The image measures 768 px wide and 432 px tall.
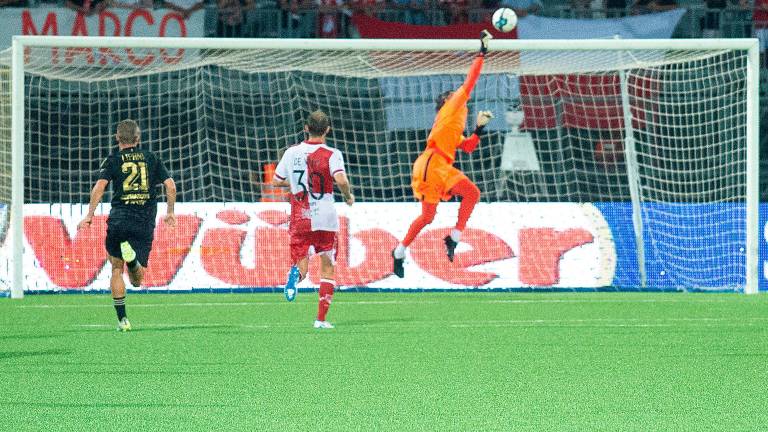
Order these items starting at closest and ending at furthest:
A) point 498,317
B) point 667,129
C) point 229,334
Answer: point 229,334, point 498,317, point 667,129

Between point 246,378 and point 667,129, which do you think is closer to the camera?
point 246,378

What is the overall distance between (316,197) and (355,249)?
226 inches

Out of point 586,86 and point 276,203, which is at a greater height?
point 586,86

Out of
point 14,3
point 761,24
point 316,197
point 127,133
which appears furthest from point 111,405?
point 761,24

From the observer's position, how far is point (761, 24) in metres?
20.5

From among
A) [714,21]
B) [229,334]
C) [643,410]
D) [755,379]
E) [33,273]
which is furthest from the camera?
[714,21]

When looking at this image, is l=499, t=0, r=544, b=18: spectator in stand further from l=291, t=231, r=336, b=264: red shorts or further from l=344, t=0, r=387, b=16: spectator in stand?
l=291, t=231, r=336, b=264: red shorts

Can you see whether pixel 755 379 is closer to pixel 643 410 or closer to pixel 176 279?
pixel 643 410

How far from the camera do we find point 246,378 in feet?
24.6

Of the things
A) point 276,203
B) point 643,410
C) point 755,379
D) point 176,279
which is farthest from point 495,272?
point 643,410

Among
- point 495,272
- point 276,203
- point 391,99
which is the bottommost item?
point 495,272

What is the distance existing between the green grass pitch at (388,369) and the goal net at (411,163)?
113 inches

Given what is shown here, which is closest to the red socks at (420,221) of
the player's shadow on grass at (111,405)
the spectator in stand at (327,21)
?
the player's shadow on grass at (111,405)

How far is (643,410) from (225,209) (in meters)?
10.8
